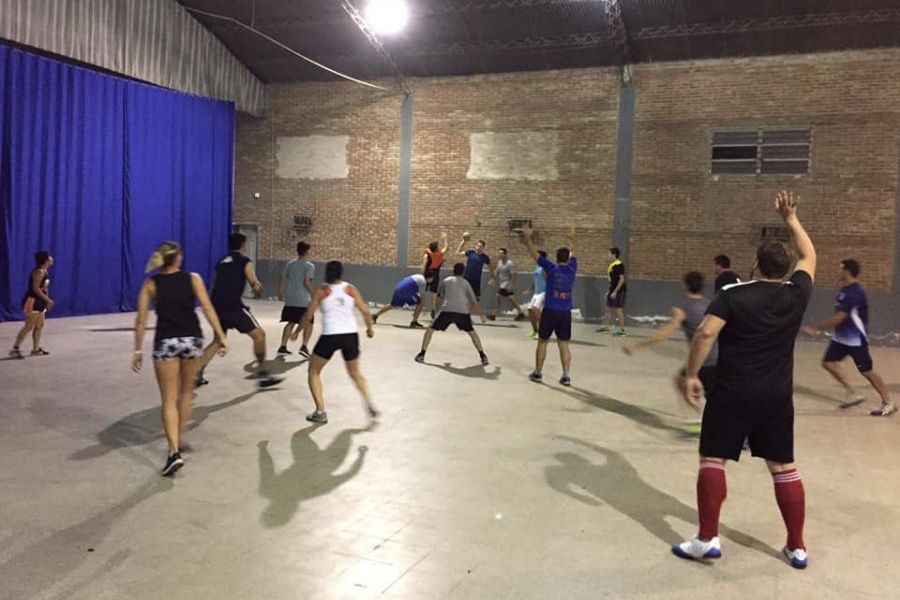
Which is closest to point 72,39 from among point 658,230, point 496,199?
point 496,199

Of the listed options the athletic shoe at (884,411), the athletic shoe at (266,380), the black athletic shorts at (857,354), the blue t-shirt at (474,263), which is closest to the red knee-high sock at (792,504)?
the black athletic shorts at (857,354)

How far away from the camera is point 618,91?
1599 cm

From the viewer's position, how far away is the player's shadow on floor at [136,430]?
5.51 meters

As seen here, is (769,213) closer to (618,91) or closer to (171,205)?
(618,91)

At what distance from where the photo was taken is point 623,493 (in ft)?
15.7

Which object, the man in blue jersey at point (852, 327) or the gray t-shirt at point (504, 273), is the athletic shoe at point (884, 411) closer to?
the man in blue jersey at point (852, 327)

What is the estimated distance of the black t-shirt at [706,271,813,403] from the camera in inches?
142

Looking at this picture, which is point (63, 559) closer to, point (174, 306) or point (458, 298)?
point (174, 306)

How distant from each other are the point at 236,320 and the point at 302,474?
9.76 ft

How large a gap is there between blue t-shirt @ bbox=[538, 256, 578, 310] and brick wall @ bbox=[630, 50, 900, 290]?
8.10 metres

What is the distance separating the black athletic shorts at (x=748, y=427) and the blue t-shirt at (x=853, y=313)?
4185 mm

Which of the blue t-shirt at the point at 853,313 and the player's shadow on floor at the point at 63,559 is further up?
the blue t-shirt at the point at 853,313

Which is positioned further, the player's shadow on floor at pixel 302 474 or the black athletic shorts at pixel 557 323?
the black athletic shorts at pixel 557 323

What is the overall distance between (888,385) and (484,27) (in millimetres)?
10960
